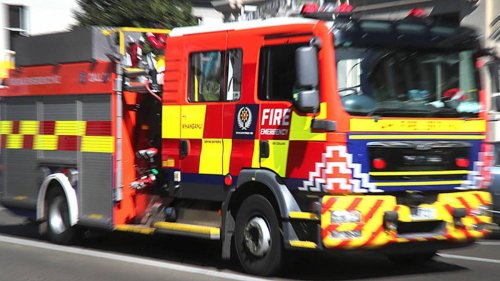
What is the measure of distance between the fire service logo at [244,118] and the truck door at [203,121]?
0.32 metres

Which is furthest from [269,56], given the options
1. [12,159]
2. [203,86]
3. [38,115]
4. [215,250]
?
[12,159]

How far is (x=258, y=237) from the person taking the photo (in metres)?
7.41

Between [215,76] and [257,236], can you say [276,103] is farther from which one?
[257,236]

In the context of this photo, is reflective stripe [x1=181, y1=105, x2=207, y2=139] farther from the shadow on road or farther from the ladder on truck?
the shadow on road

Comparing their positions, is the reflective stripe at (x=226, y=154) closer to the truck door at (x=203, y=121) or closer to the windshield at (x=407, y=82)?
the truck door at (x=203, y=121)

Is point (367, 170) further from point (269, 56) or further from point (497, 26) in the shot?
point (497, 26)

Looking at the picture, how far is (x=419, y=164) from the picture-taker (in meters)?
7.05

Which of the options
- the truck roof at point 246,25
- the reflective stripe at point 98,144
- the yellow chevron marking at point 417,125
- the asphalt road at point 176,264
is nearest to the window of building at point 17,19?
the asphalt road at point 176,264

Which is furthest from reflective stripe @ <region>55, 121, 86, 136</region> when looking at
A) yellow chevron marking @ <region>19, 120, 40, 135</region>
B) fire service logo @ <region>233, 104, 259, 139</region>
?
fire service logo @ <region>233, 104, 259, 139</region>

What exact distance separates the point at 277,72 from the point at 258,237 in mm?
1845

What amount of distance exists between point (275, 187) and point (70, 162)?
3875mm

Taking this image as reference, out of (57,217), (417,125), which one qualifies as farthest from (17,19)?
(417,125)

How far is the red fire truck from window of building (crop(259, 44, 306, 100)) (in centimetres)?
2

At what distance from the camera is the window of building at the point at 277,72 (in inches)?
281
